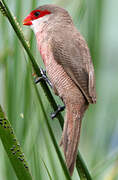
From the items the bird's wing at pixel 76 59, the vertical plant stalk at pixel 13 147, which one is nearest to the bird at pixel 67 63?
the bird's wing at pixel 76 59

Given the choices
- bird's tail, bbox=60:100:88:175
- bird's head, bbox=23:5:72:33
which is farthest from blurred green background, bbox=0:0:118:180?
bird's head, bbox=23:5:72:33

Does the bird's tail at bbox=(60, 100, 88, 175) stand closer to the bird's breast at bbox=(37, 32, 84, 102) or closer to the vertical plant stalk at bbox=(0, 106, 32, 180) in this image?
the bird's breast at bbox=(37, 32, 84, 102)

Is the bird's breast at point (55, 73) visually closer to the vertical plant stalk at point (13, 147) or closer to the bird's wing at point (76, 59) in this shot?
the bird's wing at point (76, 59)

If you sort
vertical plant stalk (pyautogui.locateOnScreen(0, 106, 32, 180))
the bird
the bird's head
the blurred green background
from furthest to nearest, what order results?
the bird's head < the bird < the blurred green background < vertical plant stalk (pyautogui.locateOnScreen(0, 106, 32, 180))

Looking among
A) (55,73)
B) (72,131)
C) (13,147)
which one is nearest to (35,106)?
(72,131)

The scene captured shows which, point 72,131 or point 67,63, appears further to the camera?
point 67,63

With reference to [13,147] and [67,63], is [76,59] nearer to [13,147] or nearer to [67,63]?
[67,63]
